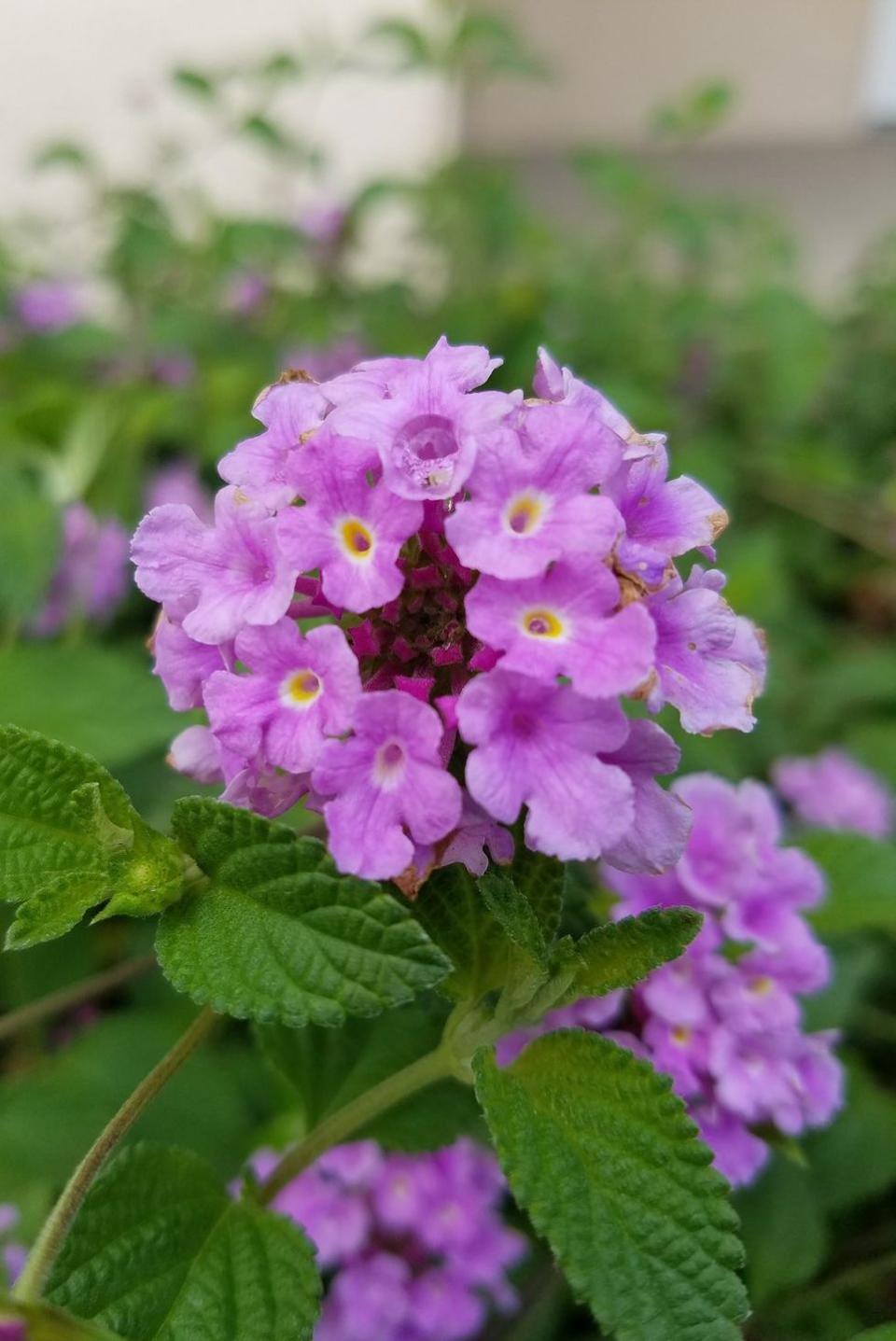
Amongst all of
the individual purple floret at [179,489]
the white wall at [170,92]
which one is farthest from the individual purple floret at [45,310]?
the white wall at [170,92]

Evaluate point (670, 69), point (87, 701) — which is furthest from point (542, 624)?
point (670, 69)

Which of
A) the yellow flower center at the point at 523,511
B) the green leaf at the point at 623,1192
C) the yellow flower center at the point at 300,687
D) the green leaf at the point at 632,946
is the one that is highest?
the yellow flower center at the point at 523,511

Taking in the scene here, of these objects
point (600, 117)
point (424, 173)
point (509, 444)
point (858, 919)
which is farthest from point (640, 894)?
point (600, 117)

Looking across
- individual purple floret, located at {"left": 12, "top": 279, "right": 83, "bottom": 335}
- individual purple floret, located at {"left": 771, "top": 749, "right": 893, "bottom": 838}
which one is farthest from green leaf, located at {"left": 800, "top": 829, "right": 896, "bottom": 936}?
individual purple floret, located at {"left": 12, "top": 279, "right": 83, "bottom": 335}

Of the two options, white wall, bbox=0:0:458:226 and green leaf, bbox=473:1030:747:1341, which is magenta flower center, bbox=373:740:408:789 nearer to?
green leaf, bbox=473:1030:747:1341

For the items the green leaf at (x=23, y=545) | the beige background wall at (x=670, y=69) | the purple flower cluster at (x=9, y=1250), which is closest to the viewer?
the purple flower cluster at (x=9, y=1250)

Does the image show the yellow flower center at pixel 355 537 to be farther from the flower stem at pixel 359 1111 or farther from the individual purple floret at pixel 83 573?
the individual purple floret at pixel 83 573

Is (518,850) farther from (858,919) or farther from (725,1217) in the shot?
(858,919)
